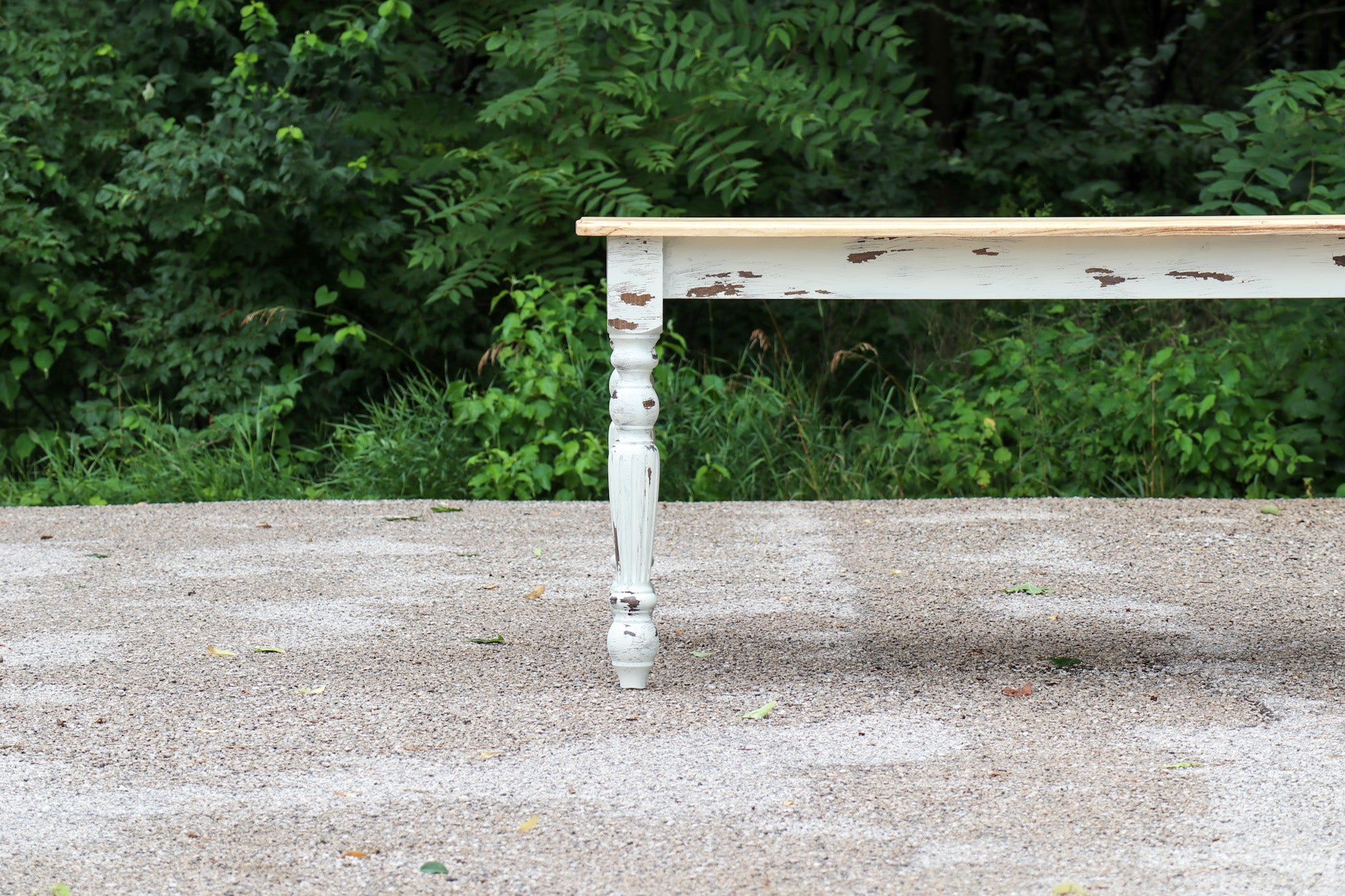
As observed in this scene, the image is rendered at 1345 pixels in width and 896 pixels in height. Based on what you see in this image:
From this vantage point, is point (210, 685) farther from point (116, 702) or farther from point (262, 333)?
point (262, 333)

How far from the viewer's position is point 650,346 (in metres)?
2.94

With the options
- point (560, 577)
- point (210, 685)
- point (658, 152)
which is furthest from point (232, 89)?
point (210, 685)

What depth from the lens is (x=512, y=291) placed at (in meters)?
6.75

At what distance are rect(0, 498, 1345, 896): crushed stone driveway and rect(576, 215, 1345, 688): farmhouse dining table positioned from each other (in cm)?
64

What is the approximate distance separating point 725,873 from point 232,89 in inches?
235

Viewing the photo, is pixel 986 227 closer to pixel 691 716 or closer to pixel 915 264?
pixel 915 264

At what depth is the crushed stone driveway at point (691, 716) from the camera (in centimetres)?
218

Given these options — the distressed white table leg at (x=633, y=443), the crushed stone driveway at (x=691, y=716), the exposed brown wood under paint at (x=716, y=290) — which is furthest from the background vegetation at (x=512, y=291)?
the exposed brown wood under paint at (x=716, y=290)

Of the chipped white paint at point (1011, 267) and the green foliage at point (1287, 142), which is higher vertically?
the green foliage at point (1287, 142)

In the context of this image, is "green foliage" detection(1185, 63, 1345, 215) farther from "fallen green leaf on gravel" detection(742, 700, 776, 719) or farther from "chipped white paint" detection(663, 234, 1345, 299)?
"fallen green leaf on gravel" detection(742, 700, 776, 719)

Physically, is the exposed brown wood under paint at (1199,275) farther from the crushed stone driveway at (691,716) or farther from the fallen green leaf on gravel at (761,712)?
the fallen green leaf on gravel at (761,712)

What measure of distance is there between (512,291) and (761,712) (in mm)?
4186

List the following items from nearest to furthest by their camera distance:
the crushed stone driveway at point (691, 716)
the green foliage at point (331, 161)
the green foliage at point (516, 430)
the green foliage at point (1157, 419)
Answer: the crushed stone driveway at point (691, 716), the green foliage at point (1157, 419), the green foliage at point (516, 430), the green foliage at point (331, 161)

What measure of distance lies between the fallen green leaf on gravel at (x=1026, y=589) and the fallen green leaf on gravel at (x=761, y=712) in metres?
1.35
